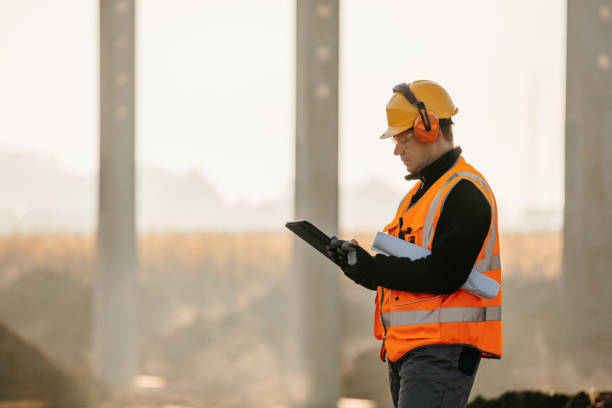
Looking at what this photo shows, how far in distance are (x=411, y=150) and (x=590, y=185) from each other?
369cm

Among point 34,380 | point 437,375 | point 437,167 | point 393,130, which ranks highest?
point 393,130

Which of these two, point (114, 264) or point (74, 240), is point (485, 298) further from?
point (74, 240)

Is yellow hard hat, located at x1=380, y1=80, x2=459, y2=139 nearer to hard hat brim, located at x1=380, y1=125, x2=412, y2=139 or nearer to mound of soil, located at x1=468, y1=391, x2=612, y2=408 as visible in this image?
hard hat brim, located at x1=380, y1=125, x2=412, y2=139

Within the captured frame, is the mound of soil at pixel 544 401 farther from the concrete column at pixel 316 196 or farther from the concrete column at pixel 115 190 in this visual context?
the concrete column at pixel 115 190

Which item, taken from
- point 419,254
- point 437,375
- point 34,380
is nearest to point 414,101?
point 419,254

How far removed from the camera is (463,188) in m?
1.92

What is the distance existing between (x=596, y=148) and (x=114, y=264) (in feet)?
15.2

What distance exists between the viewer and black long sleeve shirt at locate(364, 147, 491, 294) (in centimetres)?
186

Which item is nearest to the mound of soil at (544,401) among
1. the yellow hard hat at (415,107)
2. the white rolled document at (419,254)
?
the white rolled document at (419,254)

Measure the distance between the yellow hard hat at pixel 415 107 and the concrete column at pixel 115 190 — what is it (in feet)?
17.4

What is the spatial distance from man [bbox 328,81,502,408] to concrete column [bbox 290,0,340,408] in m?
3.69

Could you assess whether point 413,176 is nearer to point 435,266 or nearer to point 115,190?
point 435,266

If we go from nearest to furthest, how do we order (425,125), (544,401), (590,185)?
(425,125), (544,401), (590,185)

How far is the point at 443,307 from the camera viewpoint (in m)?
1.94
